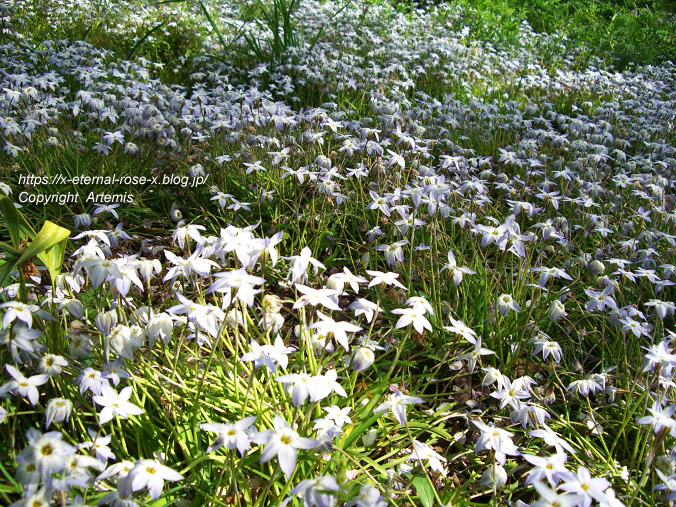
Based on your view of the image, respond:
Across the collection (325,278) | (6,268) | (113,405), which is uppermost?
(6,268)

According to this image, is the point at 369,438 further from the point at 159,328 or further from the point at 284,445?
the point at 159,328

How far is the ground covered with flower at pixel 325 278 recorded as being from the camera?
173cm

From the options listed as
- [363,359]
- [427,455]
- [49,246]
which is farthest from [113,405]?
[427,455]

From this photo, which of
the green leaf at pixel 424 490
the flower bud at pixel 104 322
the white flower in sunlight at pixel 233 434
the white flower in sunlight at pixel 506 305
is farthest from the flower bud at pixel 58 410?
the white flower in sunlight at pixel 506 305

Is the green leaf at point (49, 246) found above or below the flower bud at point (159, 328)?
above

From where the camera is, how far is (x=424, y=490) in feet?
5.93

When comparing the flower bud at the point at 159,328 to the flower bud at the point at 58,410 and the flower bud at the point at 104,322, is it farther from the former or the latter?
the flower bud at the point at 58,410

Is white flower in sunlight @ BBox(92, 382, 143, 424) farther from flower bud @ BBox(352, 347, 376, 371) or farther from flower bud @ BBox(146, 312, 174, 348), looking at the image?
flower bud @ BBox(352, 347, 376, 371)

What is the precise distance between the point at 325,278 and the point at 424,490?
1.77m

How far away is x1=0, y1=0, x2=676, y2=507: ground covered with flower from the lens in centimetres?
173

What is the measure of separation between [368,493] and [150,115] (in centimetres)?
373

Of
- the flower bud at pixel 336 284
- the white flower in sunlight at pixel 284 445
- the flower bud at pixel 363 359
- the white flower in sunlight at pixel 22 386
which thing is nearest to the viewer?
the white flower in sunlight at pixel 284 445

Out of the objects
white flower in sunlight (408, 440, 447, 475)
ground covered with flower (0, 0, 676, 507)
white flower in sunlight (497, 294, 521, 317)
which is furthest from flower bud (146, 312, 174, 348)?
white flower in sunlight (497, 294, 521, 317)

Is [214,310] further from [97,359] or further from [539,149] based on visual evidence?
[539,149]
